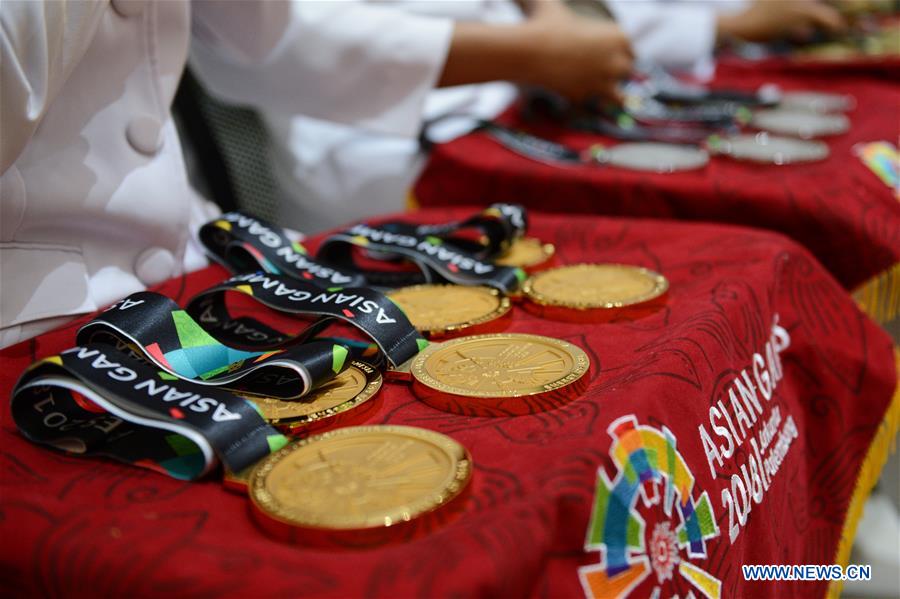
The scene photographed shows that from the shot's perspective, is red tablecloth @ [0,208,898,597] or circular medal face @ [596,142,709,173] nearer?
red tablecloth @ [0,208,898,597]

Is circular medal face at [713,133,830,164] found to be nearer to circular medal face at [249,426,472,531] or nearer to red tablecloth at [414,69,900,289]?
red tablecloth at [414,69,900,289]

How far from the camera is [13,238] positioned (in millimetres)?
664

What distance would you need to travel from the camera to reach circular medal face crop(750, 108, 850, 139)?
1.25 metres

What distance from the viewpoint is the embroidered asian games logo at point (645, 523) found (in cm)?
44

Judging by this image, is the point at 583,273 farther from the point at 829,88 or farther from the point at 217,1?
the point at 829,88

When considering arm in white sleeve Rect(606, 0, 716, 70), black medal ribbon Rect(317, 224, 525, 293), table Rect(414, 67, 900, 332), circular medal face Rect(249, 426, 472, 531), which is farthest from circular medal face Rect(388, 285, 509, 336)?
arm in white sleeve Rect(606, 0, 716, 70)

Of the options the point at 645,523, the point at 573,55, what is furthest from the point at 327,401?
the point at 573,55

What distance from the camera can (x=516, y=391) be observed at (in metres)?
0.53

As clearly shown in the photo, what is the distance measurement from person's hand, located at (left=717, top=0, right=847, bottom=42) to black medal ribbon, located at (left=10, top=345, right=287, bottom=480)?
2101 mm

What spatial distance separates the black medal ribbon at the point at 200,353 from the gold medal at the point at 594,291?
0.65 ft

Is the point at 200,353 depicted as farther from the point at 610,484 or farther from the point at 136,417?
the point at 610,484

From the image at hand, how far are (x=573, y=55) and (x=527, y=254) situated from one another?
2.02 feet

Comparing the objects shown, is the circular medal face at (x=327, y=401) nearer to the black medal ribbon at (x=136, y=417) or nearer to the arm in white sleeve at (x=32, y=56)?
the black medal ribbon at (x=136, y=417)

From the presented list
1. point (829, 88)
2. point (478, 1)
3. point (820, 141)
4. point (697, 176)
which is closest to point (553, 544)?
point (697, 176)
